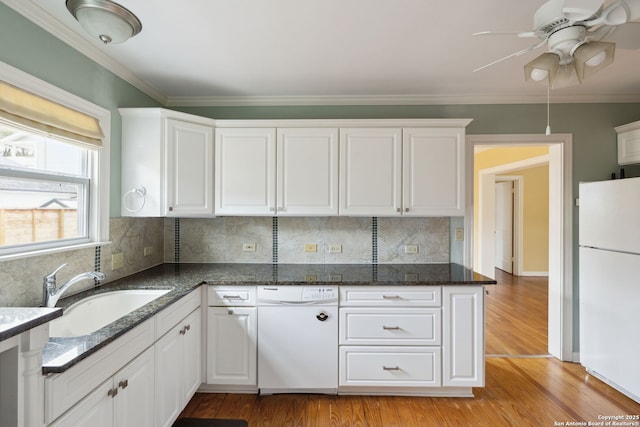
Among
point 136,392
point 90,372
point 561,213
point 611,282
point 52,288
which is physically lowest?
point 136,392

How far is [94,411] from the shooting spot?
1.22m

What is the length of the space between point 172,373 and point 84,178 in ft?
4.55

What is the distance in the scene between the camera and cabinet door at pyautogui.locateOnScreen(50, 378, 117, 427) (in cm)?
110

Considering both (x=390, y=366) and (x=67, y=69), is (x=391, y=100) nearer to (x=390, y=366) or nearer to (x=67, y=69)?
(x=390, y=366)

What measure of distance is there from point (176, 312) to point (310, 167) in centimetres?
146

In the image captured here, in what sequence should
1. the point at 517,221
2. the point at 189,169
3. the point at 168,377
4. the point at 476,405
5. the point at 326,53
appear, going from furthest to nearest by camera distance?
the point at 517,221, the point at 189,169, the point at 476,405, the point at 326,53, the point at 168,377

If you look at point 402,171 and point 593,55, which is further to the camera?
point 402,171

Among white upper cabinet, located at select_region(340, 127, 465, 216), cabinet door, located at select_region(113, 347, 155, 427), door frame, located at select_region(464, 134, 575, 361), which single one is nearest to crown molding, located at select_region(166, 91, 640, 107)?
door frame, located at select_region(464, 134, 575, 361)

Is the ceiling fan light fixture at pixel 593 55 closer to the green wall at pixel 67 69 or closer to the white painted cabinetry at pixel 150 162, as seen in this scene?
the white painted cabinetry at pixel 150 162

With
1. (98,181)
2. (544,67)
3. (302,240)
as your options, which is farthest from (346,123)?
(98,181)

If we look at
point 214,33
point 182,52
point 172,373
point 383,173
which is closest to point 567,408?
point 383,173

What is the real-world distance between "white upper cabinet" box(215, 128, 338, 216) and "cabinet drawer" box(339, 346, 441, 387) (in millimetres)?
1127

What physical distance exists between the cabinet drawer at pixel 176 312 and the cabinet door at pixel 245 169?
0.82 m

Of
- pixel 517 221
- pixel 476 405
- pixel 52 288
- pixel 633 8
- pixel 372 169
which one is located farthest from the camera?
pixel 517 221
